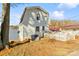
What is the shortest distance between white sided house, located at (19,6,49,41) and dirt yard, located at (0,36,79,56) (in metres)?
0.09

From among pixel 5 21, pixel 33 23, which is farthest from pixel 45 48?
pixel 5 21

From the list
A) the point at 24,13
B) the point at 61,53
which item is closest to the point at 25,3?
the point at 24,13

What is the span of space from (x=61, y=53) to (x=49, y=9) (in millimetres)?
464

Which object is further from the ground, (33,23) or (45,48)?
(33,23)

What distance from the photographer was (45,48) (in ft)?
11.2

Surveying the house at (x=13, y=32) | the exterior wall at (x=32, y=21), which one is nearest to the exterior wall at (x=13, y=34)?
the house at (x=13, y=32)

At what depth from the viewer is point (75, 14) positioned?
342cm

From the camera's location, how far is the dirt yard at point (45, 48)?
3402 millimetres

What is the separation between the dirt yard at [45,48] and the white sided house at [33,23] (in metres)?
0.09

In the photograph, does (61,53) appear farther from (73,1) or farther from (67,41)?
(73,1)

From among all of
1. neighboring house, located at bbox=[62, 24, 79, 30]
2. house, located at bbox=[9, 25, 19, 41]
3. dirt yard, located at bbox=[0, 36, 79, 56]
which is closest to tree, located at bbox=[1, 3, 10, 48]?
house, located at bbox=[9, 25, 19, 41]

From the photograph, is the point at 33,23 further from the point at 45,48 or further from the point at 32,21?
the point at 45,48

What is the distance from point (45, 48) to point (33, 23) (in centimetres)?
28

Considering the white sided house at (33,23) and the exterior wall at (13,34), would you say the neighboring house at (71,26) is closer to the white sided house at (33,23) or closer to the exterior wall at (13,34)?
the white sided house at (33,23)
